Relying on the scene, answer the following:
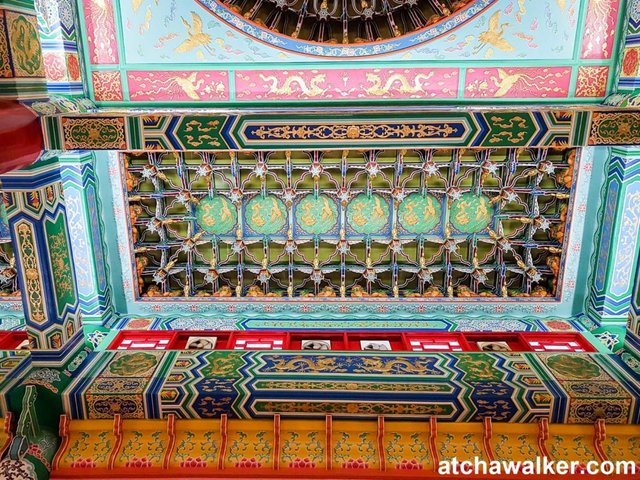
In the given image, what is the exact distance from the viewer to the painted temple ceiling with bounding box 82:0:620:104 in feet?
15.3

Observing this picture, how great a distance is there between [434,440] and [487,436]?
1.19 ft

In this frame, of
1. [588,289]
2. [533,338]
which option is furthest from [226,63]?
[588,289]

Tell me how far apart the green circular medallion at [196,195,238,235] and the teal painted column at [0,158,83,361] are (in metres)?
1.71

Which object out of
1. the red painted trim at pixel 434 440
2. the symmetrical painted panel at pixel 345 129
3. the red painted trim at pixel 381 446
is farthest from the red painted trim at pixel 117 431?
the red painted trim at pixel 434 440

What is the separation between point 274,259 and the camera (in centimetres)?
520

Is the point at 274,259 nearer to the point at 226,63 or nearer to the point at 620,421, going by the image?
the point at 226,63

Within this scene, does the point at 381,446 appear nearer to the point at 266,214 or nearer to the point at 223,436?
the point at 223,436

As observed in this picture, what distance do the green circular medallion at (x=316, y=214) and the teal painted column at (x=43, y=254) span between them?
2291mm

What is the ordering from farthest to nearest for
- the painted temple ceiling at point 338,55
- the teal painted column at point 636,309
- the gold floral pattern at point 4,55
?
the painted temple ceiling at point 338,55
the teal painted column at point 636,309
the gold floral pattern at point 4,55

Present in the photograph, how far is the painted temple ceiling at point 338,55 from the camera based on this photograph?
4660mm

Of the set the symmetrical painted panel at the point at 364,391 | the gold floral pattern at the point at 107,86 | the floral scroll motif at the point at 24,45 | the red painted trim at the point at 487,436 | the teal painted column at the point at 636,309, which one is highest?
the floral scroll motif at the point at 24,45

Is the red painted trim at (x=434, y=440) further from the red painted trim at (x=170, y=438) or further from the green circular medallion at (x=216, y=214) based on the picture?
the green circular medallion at (x=216, y=214)

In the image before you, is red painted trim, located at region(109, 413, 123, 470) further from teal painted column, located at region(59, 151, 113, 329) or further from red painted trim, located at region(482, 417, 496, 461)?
red painted trim, located at region(482, 417, 496, 461)

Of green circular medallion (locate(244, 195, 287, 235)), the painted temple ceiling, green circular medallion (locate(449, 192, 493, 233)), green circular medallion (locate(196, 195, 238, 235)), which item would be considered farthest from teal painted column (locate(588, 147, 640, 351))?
green circular medallion (locate(196, 195, 238, 235))
